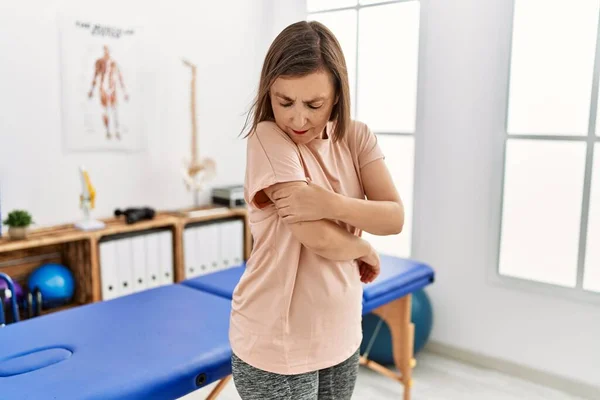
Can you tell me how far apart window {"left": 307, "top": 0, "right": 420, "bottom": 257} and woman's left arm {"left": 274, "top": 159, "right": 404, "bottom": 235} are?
6.34ft

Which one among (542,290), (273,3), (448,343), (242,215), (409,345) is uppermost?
(273,3)

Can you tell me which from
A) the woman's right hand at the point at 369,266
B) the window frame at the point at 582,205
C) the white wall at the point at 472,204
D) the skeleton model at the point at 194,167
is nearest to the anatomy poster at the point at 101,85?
the skeleton model at the point at 194,167

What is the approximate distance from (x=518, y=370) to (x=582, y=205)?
87 cm

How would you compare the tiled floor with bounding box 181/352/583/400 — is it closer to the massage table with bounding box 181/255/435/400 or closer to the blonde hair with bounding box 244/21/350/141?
the massage table with bounding box 181/255/435/400

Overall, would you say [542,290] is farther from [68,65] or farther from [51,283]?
[68,65]

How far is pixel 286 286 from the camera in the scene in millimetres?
991

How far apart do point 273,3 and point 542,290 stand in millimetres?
2390

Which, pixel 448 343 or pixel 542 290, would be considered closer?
pixel 542 290

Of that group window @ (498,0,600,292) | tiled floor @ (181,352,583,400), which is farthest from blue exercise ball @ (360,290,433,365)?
window @ (498,0,600,292)

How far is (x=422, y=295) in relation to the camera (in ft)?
9.19

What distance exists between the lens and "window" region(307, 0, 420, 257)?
298cm

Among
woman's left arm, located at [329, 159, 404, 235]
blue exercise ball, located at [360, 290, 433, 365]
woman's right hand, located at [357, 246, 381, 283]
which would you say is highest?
woman's left arm, located at [329, 159, 404, 235]

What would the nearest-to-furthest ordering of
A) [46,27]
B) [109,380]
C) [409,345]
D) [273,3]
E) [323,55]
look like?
[323,55] → [109,380] → [409,345] → [46,27] → [273,3]

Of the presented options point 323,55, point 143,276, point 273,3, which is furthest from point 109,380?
point 273,3
